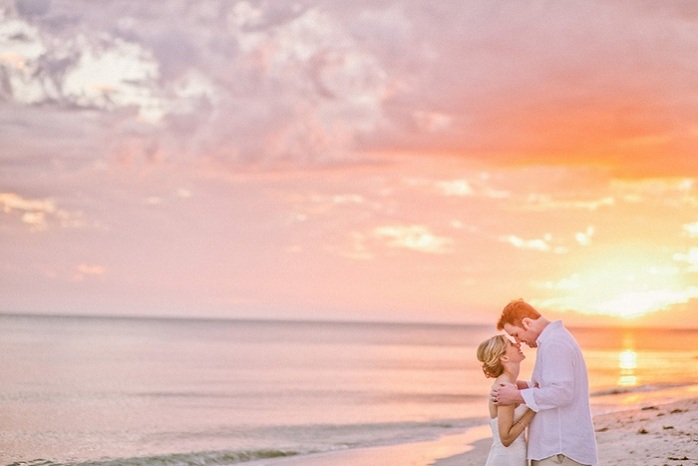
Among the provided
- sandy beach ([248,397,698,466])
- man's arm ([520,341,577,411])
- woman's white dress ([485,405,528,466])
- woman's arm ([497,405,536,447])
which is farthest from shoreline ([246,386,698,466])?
man's arm ([520,341,577,411])

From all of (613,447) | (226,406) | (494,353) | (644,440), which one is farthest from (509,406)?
(226,406)

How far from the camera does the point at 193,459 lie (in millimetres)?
23281

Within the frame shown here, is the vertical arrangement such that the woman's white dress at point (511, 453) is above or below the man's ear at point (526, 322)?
below

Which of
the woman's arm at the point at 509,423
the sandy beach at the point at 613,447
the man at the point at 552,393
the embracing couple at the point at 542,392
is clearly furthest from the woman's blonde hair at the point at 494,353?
the sandy beach at the point at 613,447

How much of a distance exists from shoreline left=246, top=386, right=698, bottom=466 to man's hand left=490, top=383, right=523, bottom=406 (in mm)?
9714

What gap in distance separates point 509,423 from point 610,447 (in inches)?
511

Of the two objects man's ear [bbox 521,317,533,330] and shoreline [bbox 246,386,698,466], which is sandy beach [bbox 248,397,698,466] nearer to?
shoreline [bbox 246,386,698,466]

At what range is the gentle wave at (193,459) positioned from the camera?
→ 2277 cm

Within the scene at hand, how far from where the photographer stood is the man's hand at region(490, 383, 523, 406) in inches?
257

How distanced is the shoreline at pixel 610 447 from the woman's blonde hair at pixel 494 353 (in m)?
9.57

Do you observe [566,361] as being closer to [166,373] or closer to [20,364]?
[166,373]

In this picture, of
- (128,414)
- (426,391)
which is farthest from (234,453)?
(426,391)

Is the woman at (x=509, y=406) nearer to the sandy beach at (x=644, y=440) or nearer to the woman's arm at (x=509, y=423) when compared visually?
the woman's arm at (x=509, y=423)

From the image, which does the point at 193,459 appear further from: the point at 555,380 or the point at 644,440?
the point at 555,380
